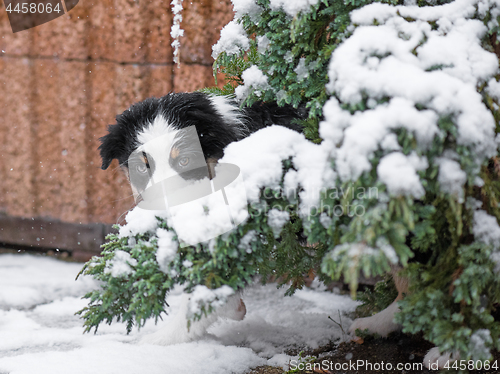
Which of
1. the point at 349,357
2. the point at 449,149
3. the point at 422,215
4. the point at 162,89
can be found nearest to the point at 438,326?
the point at 422,215

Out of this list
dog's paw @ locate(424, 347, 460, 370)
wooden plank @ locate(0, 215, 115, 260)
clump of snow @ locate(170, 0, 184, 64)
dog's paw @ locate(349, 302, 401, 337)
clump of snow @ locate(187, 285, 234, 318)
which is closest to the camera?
clump of snow @ locate(187, 285, 234, 318)

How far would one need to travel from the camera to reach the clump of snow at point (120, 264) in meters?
1.17

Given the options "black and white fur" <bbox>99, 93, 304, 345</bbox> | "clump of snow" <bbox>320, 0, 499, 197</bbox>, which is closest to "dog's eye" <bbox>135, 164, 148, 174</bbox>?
"black and white fur" <bbox>99, 93, 304, 345</bbox>

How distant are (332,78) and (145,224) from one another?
0.73 m

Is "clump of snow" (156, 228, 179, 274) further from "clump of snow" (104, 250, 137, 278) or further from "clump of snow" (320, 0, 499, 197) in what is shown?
"clump of snow" (320, 0, 499, 197)

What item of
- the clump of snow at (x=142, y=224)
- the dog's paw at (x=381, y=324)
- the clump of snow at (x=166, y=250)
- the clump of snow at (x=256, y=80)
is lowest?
the dog's paw at (x=381, y=324)

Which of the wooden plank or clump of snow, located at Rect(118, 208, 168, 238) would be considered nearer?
clump of snow, located at Rect(118, 208, 168, 238)

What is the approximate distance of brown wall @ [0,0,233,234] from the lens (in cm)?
295

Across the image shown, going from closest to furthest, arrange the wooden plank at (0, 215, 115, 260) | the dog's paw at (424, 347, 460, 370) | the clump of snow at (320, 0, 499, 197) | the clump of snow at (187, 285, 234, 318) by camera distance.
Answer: the clump of snow at (320, 0, 499, 197) < the clump of snow at (187, 285, 234, 318) < the dog's paw at (424, 347, 460, 370) < the wooden plank at (0, 215, 115, 260)

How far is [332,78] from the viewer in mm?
1143

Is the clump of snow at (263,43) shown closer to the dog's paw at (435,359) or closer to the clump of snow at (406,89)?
the clump of snow at (406,89)

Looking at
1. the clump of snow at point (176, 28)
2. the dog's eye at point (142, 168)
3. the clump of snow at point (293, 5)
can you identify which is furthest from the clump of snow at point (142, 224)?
Answer: the clump of snow at point (176, 28)

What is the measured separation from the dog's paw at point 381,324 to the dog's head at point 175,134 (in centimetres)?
105

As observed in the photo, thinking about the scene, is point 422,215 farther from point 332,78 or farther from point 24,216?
point 24,216
